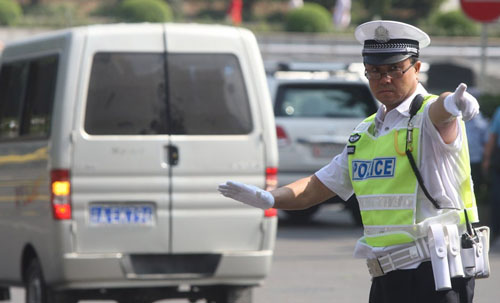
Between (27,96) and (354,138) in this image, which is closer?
(354,138)

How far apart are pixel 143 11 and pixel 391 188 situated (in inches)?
2541

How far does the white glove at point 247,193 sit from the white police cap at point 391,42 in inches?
22.2

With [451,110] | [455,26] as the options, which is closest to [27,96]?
[451,110]

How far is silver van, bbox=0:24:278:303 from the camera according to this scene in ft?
25.9

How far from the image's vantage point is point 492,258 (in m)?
12.8

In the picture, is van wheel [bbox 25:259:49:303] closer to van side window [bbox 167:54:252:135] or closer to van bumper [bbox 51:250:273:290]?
van bumper [bbox 51:250:273:290]

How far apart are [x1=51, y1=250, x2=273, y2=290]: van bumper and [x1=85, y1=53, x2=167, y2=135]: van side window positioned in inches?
30.3

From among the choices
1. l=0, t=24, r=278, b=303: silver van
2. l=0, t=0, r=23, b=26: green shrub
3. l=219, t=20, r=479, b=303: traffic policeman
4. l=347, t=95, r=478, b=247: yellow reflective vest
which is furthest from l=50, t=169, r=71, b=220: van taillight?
l=0, t=0, r=23, b=26: green shrub

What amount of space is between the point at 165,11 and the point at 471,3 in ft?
181

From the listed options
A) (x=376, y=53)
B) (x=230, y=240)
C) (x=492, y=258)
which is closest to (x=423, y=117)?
(x=376, y=53)

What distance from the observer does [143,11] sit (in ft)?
224

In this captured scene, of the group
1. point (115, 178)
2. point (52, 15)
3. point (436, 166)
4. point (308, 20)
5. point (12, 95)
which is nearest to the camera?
point (436, 166)

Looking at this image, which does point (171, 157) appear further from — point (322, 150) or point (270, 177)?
point (322, 150)

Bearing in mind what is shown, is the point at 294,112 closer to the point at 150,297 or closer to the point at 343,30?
the point at 150,297
